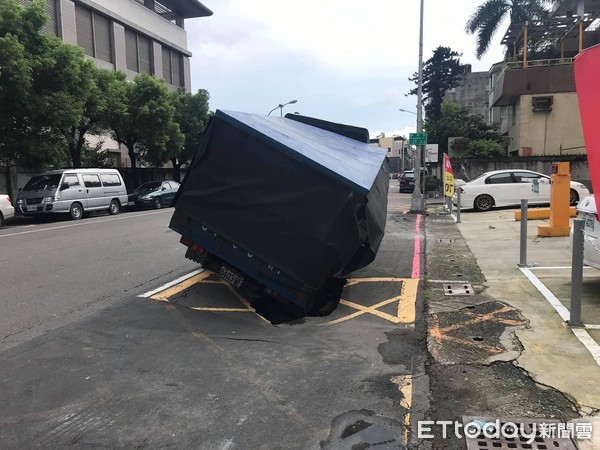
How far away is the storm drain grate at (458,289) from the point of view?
6.89 m

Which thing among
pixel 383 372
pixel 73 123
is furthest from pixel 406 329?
pixel 73 123

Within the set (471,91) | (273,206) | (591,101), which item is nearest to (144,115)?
(273,206)

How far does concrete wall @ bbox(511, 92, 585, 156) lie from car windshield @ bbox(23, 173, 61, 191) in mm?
25068

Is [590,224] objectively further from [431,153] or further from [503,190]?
[431,153]

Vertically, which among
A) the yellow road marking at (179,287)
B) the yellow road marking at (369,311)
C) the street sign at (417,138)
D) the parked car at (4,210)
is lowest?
the yellow road marking at (369,311)

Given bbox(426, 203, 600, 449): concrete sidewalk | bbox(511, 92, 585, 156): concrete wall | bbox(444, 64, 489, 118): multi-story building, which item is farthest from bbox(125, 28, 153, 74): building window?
bbox(444, 64, 489, 118): multi-story building

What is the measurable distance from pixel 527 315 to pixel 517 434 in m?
2.72

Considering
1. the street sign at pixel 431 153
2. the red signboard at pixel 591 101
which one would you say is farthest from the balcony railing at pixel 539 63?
the red signboard at pixel 591 101

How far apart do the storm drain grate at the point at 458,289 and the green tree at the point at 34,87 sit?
17157 mm

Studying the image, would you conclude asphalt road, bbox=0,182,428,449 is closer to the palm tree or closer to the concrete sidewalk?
the concrete sidewalk

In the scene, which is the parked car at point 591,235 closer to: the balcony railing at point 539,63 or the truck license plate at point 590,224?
the truck license plate at point 590,224

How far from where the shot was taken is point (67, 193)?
1966 centimetres

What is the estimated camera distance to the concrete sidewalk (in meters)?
4.01

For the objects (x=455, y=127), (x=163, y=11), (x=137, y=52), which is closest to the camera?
(x=137, y=52)
